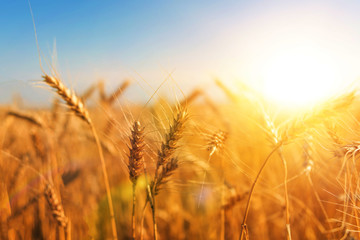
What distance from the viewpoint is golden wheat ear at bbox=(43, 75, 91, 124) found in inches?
61.2

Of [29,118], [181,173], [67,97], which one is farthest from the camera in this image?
[181,173]

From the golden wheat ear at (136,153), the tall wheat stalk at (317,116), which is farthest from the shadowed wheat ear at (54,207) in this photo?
the tall wheat stalk at (317,116)

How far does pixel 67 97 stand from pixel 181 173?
2.30 meters

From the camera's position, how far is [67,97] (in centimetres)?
157

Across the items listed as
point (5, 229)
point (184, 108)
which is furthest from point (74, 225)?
point (184, 108)

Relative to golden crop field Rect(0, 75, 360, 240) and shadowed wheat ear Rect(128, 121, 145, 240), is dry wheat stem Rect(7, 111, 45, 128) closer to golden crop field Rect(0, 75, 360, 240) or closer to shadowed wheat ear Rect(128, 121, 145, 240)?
golden crop field Rect(0, 75, 360, 240)

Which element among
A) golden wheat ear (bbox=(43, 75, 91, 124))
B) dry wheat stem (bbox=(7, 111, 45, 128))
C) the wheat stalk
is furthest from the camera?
dry wheat stem (bbox=(7, 111, 45, 128))

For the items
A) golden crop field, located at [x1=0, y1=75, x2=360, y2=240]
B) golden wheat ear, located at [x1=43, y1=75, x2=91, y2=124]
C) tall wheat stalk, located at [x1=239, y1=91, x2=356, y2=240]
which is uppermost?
golden wheat ear, located at [x1=43, y1=75, x2=91, y2=124]

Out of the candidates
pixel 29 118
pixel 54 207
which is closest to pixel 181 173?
pixel 29 118

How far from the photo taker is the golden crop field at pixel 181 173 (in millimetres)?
1297

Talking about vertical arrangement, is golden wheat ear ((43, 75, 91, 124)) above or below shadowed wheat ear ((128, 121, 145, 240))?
above

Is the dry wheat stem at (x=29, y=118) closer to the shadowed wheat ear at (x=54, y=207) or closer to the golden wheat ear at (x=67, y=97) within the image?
the golden wheat ear at (x=67, y=97)

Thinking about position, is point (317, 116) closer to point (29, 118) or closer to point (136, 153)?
point (136, 153)

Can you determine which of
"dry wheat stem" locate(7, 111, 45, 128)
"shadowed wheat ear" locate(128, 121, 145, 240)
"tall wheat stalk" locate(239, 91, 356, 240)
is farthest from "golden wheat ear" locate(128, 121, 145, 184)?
"dry wheat stem" locate(7, 111, 45, 128)
